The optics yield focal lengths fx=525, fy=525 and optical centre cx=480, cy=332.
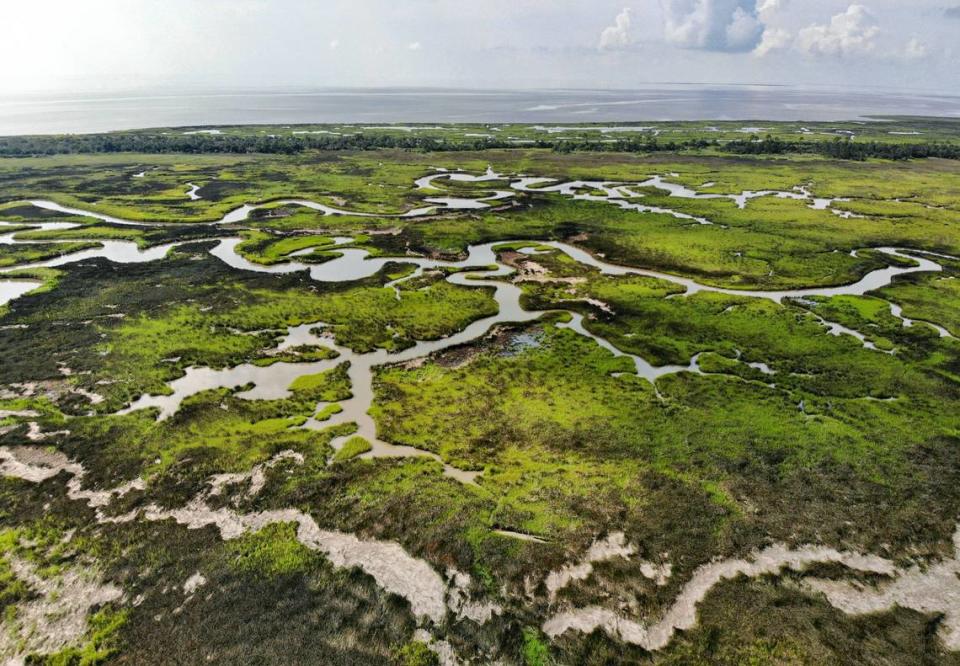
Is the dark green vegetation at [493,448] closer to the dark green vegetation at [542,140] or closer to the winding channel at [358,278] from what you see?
the winding channel at [358,278]

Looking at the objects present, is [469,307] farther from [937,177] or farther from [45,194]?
[937,177]

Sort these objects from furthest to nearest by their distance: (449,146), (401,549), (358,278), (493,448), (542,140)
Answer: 1. (542,140)
2. (449,146)
3. (358,278)
4. (493,448)
5. (401,549)

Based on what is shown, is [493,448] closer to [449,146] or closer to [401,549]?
[401,549]

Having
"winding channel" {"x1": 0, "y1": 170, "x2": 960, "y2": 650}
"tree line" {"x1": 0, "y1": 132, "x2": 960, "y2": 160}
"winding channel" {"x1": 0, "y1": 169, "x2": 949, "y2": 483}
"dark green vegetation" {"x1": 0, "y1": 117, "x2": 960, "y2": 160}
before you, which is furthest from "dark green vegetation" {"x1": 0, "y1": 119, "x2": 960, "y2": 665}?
"dark green vegetation" {"x1": 0, "y1": 117, "x2": 960, "y2": 160}

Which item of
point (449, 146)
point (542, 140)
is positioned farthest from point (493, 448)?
point (542, 140)

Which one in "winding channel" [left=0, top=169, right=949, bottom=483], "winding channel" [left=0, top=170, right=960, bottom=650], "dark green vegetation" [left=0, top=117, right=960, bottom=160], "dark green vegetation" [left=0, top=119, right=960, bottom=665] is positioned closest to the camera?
"dark green vegetation" [left=0, top=119, right=960, bottom=665]

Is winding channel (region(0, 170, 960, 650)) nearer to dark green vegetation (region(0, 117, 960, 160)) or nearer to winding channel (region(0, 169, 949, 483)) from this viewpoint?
winding channel (region(0, 169, 949, 483))
